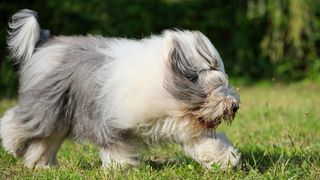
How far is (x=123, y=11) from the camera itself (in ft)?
43.9

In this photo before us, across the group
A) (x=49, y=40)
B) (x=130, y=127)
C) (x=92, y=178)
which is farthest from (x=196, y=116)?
(x=49, y=40)

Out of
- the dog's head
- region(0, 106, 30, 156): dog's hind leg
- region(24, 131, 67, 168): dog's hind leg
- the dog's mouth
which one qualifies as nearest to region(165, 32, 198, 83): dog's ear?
the dog's head

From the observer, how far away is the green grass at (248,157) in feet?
15.4

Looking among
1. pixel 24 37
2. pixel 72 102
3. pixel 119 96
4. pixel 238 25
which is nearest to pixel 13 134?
pixel 72 102

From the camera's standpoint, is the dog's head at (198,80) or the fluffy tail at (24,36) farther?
the fluffy tail at (24,36)

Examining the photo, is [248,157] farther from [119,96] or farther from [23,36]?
[23,36]

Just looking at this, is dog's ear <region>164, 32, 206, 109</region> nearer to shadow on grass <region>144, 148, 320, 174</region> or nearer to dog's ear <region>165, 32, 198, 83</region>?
dog's ear <region>165, 32, 198, 83</region>

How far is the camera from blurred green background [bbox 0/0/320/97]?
40.7ft

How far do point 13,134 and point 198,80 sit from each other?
1.66 m

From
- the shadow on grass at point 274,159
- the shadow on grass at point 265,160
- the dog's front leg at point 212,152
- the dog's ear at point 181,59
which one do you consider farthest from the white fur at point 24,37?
the shadow on grass at point 274,159

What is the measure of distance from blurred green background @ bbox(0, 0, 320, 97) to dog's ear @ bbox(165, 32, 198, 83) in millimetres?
7547

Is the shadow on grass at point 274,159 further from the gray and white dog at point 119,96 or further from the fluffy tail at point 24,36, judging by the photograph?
the fluffy tail at point 24,36

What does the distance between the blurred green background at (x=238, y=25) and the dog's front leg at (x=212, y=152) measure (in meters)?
7.56

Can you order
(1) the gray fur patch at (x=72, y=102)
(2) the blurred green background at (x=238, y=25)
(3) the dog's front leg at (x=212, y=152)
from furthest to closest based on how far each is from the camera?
(2) the blurred green background at (x=238, y=25) < (1) the gray fur patch at (x=72, y=102) < (3) the dog's front leg at (x=212, y=152)
